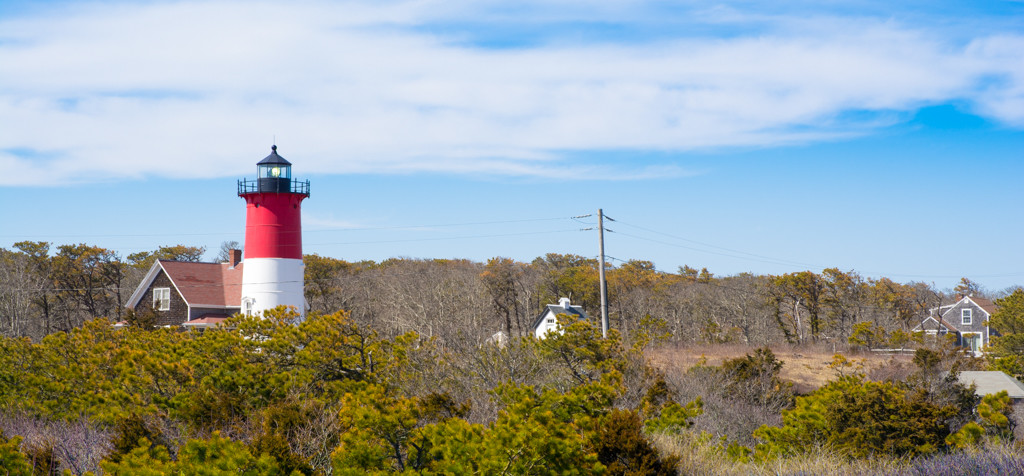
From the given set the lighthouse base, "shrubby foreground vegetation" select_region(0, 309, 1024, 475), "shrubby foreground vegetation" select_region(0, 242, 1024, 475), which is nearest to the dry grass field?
"shrubby foreground vegetation" select_region(0, 242, 1024, 475)

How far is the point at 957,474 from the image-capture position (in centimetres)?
770

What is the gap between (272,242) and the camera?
2806cm

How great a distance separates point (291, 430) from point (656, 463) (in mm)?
4284

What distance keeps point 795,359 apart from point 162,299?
977 inches

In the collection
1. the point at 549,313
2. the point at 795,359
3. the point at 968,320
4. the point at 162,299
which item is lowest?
the point at 795,359

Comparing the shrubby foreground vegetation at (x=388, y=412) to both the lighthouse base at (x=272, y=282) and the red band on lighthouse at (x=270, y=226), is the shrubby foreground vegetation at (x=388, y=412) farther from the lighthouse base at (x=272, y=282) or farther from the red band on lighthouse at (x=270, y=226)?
the red band on lighthouse at (x=270, y=226)

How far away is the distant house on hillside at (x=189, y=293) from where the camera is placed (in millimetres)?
33656

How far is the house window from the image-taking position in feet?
112

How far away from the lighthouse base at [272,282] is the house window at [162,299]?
7490 mm

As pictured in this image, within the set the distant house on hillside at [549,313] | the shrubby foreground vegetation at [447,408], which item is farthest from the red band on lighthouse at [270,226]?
the distant house on hillside at [549,313]

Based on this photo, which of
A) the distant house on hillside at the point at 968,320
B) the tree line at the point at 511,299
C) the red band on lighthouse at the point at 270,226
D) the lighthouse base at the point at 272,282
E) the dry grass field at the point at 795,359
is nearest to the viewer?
the dry grass field at the point at 795,359

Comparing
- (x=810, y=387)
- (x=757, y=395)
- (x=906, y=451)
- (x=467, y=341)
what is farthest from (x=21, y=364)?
(x=810, y=387)

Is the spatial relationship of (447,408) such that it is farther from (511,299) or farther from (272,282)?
(511,299)

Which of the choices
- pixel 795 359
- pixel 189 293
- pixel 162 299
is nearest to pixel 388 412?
pixel 795 359
